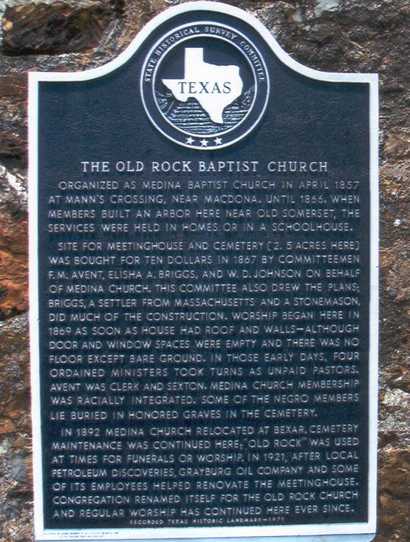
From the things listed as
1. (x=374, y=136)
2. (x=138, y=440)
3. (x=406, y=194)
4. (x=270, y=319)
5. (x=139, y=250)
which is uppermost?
(x=374, y=136)

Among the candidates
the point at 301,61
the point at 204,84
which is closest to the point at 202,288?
the point at 204,84

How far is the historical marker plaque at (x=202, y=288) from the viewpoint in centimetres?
298

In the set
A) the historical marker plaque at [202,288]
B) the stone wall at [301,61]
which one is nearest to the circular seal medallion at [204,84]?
the historical marker plaque at [202,288]

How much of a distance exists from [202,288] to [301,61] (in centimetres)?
89

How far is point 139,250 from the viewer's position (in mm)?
2984

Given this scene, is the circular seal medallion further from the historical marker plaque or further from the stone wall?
the stone wall

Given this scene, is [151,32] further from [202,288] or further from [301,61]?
[202,288]

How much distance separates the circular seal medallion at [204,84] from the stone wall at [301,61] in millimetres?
146

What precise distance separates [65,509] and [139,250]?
0.96 meters

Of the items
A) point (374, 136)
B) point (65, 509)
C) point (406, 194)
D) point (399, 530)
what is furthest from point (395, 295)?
point (65, 509)

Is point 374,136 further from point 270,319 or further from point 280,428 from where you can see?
point 280,428

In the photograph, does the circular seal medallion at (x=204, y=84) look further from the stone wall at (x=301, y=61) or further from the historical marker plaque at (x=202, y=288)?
the stone wall at (x=301, y=61)

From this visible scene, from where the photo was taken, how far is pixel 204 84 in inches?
117

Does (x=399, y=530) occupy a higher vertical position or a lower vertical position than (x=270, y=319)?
lower
